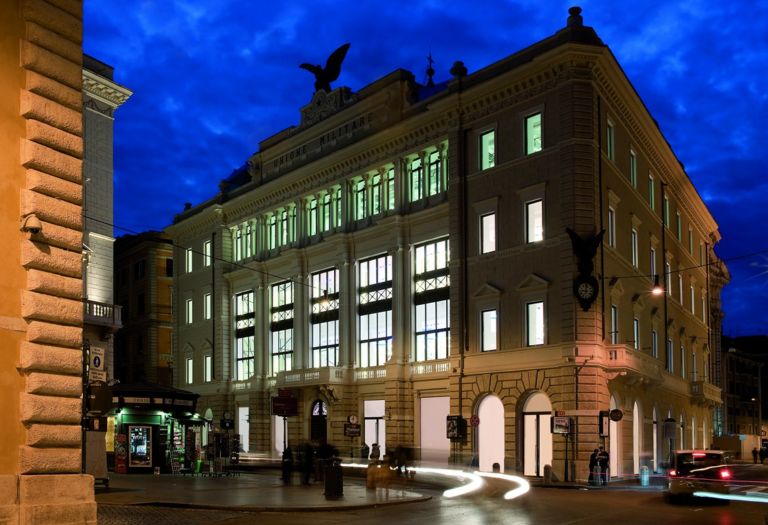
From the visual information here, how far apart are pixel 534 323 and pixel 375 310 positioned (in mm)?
12798

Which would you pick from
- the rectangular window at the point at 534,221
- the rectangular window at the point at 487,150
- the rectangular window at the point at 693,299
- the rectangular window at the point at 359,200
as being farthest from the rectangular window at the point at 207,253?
the rectangular window at the point at 693,299

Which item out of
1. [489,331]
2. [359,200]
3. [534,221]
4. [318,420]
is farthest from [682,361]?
[318,420]

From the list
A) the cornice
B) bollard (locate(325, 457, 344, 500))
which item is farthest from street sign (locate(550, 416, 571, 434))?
the cornice

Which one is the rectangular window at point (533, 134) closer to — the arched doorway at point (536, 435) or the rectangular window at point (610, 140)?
the rectangular window at point (610, 140)

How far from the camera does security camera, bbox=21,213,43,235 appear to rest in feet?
47.4

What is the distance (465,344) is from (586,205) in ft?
30.7

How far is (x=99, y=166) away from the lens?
147 feet

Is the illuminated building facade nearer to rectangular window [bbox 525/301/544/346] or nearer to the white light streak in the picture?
rectangular window [bbox 525/301/544/346]

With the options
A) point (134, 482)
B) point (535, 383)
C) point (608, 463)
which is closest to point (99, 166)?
point (134, 482)

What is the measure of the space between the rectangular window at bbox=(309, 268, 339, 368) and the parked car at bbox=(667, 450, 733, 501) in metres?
30.3

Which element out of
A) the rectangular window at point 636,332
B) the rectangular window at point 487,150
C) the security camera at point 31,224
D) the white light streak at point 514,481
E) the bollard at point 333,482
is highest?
the rectangular window at point 487,150

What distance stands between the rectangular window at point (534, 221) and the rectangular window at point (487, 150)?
→ 11.4 ft

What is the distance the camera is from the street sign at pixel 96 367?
23328 millimetres

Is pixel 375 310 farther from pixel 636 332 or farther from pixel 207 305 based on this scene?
pixel 207 305
